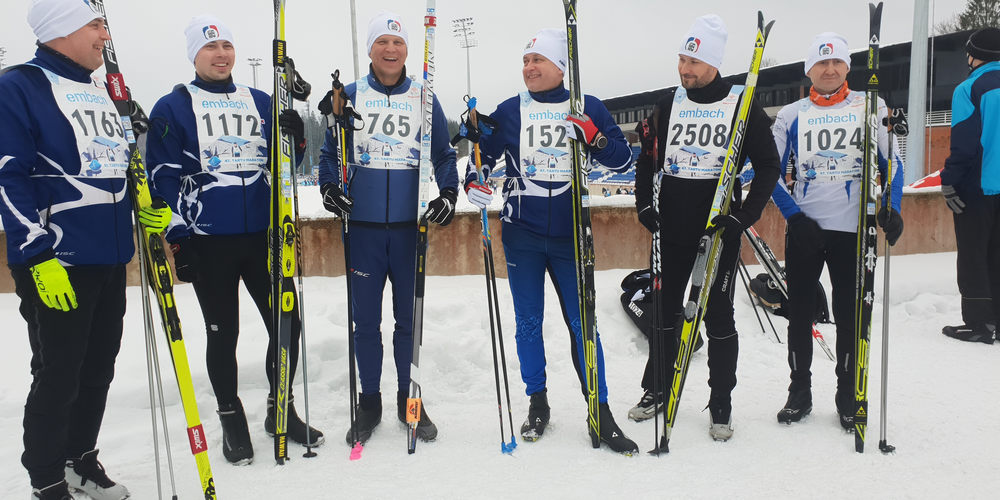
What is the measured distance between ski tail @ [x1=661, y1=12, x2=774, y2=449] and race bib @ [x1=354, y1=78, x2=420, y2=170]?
5.23 ft

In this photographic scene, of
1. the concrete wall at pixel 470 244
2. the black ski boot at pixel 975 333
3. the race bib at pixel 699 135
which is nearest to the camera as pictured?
the race bib at pixel 699 135

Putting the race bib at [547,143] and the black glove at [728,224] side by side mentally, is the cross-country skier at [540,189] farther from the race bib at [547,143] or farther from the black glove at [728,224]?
the black glove at [728,224]

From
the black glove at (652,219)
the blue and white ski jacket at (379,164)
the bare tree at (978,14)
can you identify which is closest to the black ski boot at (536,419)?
the black glove at (652,219)

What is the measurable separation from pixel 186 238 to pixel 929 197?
778cm

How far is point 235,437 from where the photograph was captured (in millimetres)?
2910

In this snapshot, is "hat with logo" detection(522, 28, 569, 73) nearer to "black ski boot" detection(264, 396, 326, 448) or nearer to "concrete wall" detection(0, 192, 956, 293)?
"black ski boot" detection(264, 396, 326, 448)

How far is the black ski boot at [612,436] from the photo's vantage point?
9.64 feet

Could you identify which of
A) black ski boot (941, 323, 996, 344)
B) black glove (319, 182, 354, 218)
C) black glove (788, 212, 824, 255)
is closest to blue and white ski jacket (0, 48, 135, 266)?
black glove (319, 182, 354, 218)

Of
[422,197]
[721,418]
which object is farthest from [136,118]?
[721,418]

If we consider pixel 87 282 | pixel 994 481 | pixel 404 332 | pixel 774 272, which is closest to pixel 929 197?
pixel 774 272

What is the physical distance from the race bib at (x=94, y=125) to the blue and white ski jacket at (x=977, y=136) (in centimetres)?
542

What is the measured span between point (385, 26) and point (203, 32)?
855 mm

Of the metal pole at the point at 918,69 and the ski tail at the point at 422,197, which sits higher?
the metal pole at the point at 918,69

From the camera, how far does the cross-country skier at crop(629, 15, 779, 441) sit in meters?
3.00
